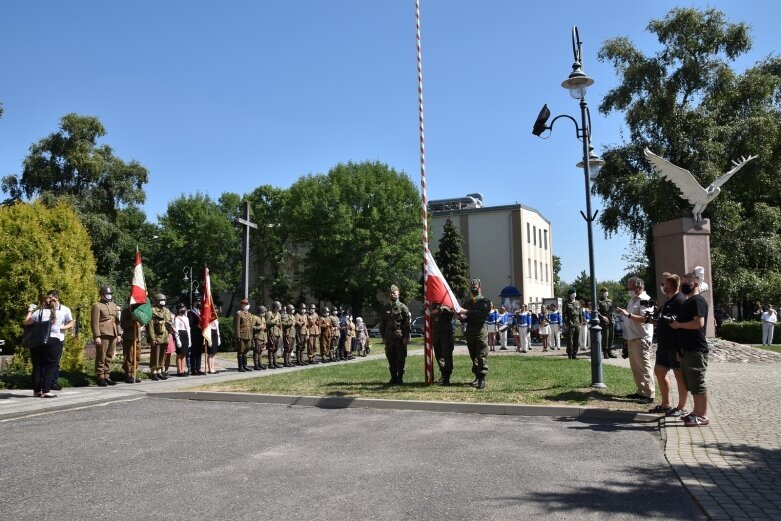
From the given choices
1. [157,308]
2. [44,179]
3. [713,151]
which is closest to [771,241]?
[713,151]

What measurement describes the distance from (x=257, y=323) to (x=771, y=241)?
2731cm

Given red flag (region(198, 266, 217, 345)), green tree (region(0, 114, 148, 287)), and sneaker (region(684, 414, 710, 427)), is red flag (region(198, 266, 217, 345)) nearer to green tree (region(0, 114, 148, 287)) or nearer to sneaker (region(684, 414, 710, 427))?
sneaker (region(684, 414, 710, 427))

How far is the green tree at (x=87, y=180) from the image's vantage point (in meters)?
38.7

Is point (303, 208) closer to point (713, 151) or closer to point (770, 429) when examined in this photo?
point (713, 151)

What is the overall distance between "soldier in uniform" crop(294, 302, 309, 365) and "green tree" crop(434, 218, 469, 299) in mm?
34599

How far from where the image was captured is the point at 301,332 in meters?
20.2

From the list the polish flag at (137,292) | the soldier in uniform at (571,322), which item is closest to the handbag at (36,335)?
the polish flag at (137,292)

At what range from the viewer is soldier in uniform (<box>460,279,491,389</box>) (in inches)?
432

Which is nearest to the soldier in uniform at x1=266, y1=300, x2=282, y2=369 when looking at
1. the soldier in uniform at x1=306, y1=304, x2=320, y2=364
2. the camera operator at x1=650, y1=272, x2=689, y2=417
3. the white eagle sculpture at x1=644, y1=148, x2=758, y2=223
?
the soldier in uniform at x1=306, y1=304, x2=320, y2=364

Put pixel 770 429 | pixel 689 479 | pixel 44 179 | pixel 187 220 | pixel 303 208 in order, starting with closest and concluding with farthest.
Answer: pixel 689 479 → pixel 770 429 → pixel 44 179 → pixel 303 208 → pixel 187 220

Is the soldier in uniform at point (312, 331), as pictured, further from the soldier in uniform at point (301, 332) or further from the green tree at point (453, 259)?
the green tree at point (453, 259)

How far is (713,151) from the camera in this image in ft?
99.8

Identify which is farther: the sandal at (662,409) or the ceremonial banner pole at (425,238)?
the ceremonial banner pole at (425,238)

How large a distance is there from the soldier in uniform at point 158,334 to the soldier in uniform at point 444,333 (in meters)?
6.76
